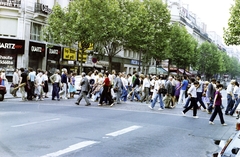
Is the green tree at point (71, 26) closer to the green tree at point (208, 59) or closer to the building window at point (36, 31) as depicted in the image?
the building window at point (36, 31)

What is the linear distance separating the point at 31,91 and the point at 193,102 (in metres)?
9.02

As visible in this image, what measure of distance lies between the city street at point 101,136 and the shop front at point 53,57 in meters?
26.2

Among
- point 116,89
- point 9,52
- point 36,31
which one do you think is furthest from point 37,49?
point 116,89

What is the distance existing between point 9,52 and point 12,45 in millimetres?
710

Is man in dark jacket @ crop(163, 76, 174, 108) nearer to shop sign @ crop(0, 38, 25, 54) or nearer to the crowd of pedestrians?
the crowd of pedestrians

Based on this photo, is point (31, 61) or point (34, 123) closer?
point (34, 123)

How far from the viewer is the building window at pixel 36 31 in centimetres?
3794

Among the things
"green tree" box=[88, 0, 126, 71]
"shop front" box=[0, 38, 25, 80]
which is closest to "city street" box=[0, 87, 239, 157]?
"shop front" box=[0, 38, 25, 80]

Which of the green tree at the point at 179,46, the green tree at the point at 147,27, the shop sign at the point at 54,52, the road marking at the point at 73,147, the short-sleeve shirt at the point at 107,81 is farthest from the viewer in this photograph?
the green tree at the point at 179,46

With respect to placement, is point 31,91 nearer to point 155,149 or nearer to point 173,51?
point 155,149

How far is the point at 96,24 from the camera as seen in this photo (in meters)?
36.7

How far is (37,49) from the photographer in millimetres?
38312

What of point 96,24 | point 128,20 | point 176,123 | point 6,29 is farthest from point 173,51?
point 176,123

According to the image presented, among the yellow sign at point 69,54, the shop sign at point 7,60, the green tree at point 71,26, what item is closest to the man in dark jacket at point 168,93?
the green tree at point 71,26
